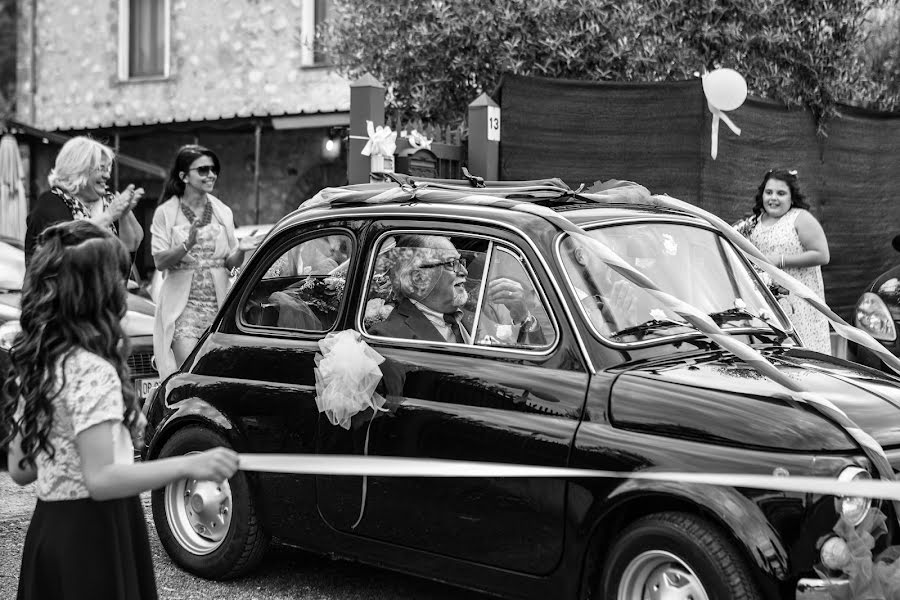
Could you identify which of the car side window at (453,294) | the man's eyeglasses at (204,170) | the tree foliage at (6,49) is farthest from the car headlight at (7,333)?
the tree foliage at (6,49)

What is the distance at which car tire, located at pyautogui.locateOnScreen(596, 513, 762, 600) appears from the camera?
3.61 meters

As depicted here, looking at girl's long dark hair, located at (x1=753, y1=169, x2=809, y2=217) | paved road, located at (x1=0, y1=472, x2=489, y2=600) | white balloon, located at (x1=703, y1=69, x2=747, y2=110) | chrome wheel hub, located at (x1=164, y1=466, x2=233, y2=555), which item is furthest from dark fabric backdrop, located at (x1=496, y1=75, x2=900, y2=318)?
chrome wheel hub, located at (x1=164, y1=466, x2=233, y2=555)

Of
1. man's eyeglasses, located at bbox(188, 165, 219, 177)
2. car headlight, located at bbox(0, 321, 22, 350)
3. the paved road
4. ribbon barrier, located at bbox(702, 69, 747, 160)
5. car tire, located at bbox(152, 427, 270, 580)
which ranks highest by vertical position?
ribbon barrier, located at bbox(702, 69, 747, 160)

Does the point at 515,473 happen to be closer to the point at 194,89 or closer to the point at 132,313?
the point at 132,313

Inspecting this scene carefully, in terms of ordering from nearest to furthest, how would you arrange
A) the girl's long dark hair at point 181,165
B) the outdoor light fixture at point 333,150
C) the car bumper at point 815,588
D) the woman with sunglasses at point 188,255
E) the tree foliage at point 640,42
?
the car bumper at point 815,588
the woman with sunglasses at point 188,255
the girl's long dark hair at point 181,165
the tree foliage at point 640,42
the outdoor light fixture at point 333,150

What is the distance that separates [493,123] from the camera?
9.16 meters

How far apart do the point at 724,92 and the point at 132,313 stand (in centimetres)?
466

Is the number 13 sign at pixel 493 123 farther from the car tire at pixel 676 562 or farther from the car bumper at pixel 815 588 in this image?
the car bumper at pixel 815 588

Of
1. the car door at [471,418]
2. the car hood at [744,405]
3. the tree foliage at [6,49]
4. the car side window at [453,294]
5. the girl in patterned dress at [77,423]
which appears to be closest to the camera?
the girl in patterned dress at [77,423]

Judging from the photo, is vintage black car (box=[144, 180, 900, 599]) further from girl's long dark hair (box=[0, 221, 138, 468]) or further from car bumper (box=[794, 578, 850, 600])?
girl's long dark hair (box=[0, 221, 138, 468])

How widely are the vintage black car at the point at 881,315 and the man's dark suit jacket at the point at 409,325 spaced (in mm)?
3765

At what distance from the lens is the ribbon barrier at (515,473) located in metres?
3.56

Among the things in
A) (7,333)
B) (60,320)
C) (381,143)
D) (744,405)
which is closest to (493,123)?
(381,143)

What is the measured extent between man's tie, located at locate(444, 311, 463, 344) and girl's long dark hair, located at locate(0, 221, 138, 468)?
1.81 metres
